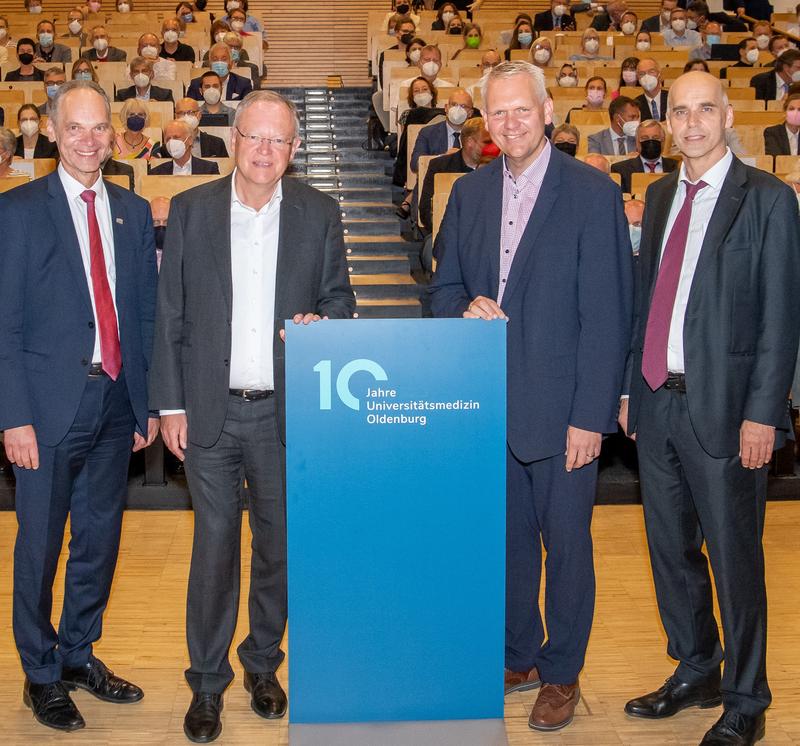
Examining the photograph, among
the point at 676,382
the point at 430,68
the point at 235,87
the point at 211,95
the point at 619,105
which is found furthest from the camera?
the point at 430,68

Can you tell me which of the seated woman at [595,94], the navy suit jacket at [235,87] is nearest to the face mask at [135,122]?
the navy suit jacket at [235,87]

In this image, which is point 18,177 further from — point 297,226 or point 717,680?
point 717,680

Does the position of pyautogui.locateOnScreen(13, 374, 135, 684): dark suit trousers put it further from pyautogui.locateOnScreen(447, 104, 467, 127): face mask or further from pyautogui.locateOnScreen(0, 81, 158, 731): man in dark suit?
pyautogui.locateOnScreen(447, 104, 467, 127): face mask

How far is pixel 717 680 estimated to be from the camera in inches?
114

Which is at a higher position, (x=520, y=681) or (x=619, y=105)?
(x=619, y=105)

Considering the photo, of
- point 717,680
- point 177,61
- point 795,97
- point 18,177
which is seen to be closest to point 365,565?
point 717,680

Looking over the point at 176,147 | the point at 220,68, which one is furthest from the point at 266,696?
the point at 220,68

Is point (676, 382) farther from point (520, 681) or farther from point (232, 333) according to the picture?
point (232, 333)

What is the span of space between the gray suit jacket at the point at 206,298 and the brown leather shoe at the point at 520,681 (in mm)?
992

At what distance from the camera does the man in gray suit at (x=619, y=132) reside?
7418 millimetres

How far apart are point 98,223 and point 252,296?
0.50m

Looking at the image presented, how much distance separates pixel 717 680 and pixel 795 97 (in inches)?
230

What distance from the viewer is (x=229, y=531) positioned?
274cm

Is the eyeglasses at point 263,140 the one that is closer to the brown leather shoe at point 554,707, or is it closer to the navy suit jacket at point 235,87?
the brown leather shoe at point 554,707
